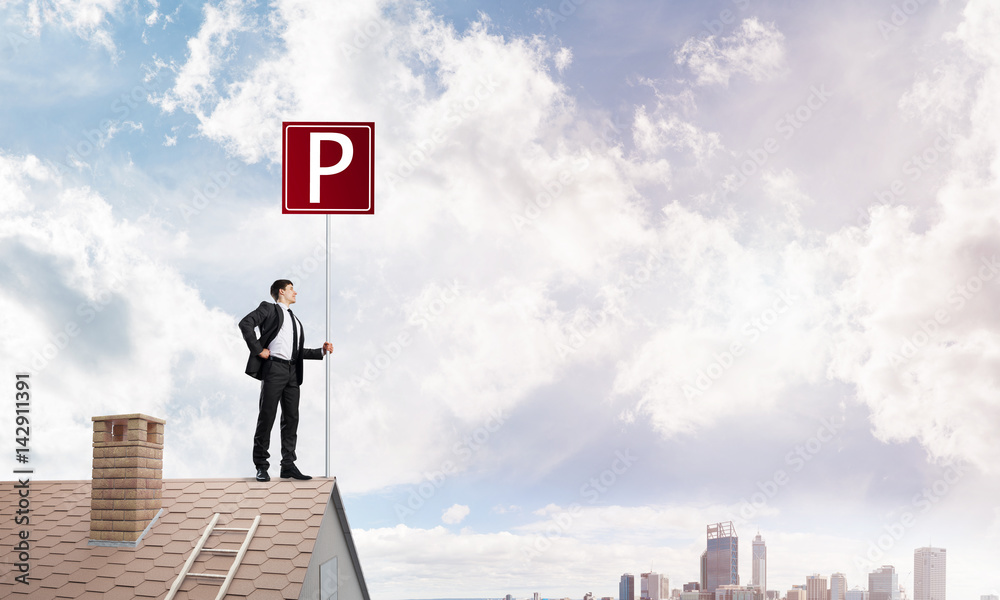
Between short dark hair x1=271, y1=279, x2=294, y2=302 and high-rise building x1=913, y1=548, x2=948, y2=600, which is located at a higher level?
short dark hair x1=271, y1=279, x2=294, y2=302

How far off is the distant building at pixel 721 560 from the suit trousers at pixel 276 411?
40416 mm

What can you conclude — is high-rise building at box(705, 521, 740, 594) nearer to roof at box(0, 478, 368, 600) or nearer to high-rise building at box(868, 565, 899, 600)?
high-rise building at box(868, 565, 899, 600)

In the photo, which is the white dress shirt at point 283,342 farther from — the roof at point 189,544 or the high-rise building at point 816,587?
the high-rise building at point 816,587

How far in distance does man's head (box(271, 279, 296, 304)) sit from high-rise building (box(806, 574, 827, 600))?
46.9m

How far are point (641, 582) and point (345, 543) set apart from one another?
41.4m

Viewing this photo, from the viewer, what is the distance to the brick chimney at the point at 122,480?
8.42 metres

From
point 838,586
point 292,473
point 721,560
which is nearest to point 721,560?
point 721,560

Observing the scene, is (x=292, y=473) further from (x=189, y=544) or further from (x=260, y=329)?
(x=260, y=329)

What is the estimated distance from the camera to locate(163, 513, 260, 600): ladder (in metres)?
7.24

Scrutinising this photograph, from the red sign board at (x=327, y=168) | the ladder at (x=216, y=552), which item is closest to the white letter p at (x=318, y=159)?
the red sign board at (x=327, y=168)

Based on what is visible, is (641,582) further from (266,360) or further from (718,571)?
(266,360)

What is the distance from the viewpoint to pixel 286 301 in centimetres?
980

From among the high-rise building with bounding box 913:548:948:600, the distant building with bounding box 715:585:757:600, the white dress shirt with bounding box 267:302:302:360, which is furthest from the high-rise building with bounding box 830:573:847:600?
the white dress shirt with bounding box 267:302:302:360

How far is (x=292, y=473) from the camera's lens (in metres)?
9.52
